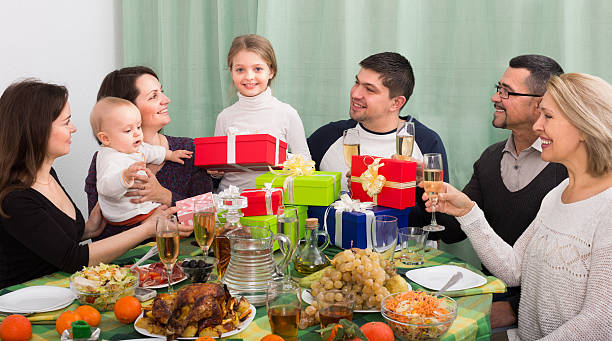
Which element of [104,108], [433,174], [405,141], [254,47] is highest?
[254,47]

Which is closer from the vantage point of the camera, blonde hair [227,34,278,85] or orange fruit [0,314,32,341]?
orange fruit [0,314,32,341]

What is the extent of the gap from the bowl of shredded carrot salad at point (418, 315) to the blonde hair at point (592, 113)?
74cm

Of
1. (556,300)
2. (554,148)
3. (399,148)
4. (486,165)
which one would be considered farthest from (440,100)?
(556,300)

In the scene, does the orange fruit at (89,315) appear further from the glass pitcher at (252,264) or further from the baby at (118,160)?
the baby at (118,160)

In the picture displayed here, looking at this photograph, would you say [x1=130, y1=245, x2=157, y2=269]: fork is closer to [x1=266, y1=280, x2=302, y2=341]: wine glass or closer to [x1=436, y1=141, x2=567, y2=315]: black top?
[x1=266, y1=280, x2=302, y2=341]: wine glass

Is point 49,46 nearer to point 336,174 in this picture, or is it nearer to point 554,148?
point 336,174

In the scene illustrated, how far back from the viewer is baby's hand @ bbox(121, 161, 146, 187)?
2357 millimetres

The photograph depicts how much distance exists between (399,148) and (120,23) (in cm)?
282

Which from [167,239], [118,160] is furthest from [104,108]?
[167,239]

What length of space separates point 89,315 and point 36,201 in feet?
2.47

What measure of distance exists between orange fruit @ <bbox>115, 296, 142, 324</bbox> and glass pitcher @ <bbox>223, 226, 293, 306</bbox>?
274 mm

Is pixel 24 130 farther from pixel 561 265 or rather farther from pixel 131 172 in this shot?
pixel 561 265

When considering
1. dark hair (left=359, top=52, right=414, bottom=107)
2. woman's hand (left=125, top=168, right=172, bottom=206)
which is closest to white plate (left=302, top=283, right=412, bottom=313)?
woman's hand (left=125, top=168, right=172, bottom=206)

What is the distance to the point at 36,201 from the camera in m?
1.95
